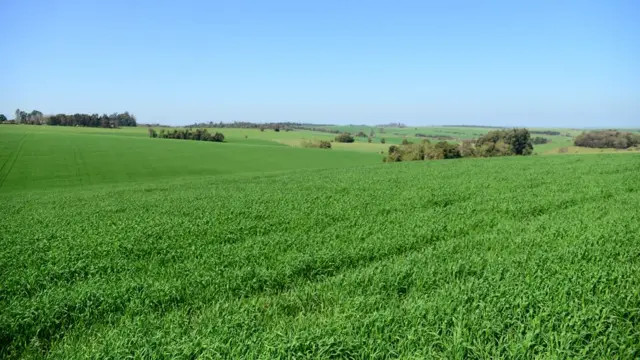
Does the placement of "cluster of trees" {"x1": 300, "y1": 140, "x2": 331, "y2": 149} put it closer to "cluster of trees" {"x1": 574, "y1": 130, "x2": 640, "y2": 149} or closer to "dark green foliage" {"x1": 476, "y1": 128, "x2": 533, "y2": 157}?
"dark green foliage" {"x1": 476, "y1": 128, "x2": 533, "y2": 157}

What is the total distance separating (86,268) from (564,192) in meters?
16.8

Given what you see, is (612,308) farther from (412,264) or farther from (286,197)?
(286,197)

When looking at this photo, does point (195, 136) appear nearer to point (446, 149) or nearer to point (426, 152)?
point (426, 152)

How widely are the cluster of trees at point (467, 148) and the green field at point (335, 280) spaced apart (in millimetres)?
56972

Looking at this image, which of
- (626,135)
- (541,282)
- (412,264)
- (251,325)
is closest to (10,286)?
(251,325)

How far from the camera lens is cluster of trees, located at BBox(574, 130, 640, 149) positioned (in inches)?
2936

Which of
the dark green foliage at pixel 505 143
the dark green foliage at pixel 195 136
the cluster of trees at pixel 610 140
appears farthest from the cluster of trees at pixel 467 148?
the dark green foliage at pixel 195 136

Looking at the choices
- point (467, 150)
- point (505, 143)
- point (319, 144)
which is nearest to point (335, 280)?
point (467, 150)

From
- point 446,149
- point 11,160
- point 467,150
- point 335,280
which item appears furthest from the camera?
point 467,150

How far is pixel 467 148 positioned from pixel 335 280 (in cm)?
7480

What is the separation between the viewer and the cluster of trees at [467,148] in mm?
70875

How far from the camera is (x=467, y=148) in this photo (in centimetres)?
7500

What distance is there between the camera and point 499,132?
85.8 metres

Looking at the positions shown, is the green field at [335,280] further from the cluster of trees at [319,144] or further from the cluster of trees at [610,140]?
the cluster of trees at [319,144]
